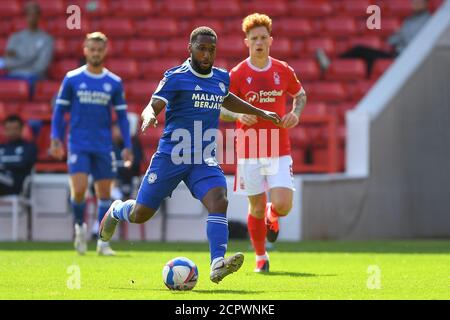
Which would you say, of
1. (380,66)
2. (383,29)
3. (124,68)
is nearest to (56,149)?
(124,68)

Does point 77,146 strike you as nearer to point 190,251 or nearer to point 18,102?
point 190,251

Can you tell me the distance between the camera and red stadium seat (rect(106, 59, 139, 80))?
18.8 meters

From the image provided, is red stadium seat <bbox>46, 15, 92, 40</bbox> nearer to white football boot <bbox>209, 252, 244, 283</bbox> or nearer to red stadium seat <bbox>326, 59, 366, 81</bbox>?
red stadium seat <bbox>326, 59, 366, 81</bbox>

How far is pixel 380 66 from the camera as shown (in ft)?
61.9

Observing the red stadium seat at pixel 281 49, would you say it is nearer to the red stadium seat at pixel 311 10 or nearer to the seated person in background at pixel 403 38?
the seated person in background at pixel 403 38

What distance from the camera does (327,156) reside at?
16875mm

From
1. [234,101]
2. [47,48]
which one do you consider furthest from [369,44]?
[234,101]

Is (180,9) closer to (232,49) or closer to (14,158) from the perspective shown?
(232,49)

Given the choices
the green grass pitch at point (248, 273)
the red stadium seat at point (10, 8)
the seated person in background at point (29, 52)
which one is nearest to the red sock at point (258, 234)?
the green grass pitch at point (248, 273)

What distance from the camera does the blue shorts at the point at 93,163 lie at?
12797 mm

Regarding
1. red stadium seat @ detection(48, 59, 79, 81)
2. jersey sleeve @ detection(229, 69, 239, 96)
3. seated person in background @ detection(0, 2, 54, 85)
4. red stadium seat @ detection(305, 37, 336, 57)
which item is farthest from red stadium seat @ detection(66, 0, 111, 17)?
jersey sleeve @ detection(229, 69, 239, 96)

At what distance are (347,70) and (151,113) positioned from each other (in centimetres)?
1087

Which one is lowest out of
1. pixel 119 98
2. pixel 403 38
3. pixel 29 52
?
pixel 119 98
